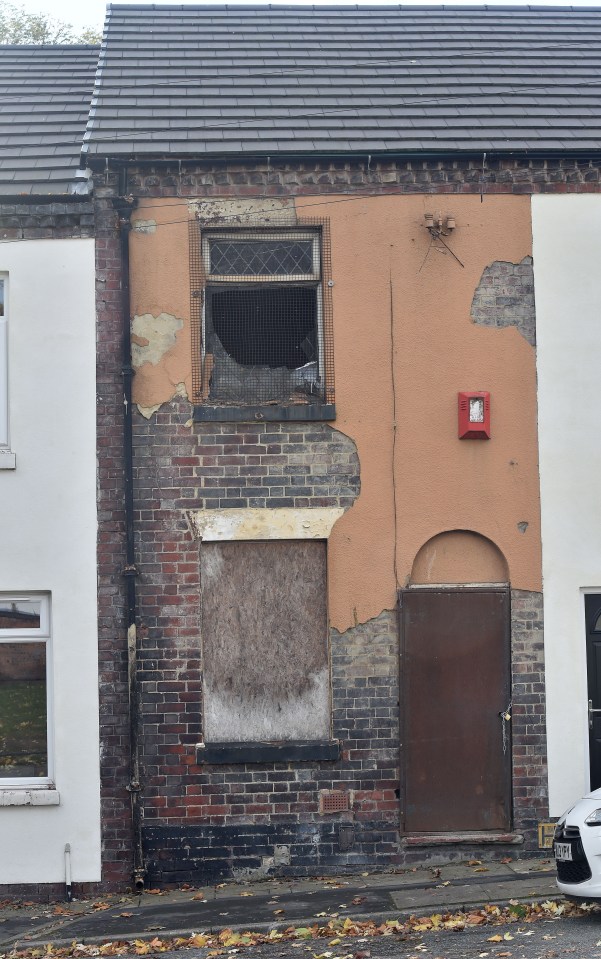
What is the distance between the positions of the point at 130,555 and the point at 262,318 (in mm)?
2525

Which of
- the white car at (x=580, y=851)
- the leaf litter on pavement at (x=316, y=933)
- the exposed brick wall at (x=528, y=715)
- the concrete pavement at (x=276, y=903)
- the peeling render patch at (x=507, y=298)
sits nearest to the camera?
the white car at (x=580, y=851)

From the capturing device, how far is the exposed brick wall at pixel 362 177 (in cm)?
1068

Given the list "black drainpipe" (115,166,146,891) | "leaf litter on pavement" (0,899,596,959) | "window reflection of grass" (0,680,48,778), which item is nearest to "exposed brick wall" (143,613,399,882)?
"black drainpipe" (115,166,146,891)

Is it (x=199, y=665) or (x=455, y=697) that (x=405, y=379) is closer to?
(x=455, y=697)

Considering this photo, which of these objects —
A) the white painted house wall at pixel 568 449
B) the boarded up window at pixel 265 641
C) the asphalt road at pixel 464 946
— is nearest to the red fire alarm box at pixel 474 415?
the white painted house wall at pixel 568 449

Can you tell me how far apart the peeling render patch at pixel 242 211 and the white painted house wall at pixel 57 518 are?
1.10m

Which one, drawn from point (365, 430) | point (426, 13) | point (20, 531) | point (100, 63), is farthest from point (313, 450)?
point (426, 13)

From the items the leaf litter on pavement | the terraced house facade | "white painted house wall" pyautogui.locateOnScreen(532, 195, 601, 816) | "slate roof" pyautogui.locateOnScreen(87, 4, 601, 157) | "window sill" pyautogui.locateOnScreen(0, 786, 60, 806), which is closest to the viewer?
the leaf litter on pavement

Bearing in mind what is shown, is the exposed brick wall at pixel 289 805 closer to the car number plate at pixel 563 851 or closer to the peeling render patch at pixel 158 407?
the car number plate at pixel 563 851

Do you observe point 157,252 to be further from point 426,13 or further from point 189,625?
point 426,13

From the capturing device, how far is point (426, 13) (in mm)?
13508

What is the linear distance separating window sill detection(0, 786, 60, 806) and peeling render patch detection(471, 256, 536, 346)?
5.77 meters

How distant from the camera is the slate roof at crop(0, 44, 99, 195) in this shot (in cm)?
1089

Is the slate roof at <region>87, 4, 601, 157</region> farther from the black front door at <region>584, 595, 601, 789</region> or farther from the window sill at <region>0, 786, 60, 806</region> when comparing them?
the window sill at <region>0, 786, 60, 806</region>
